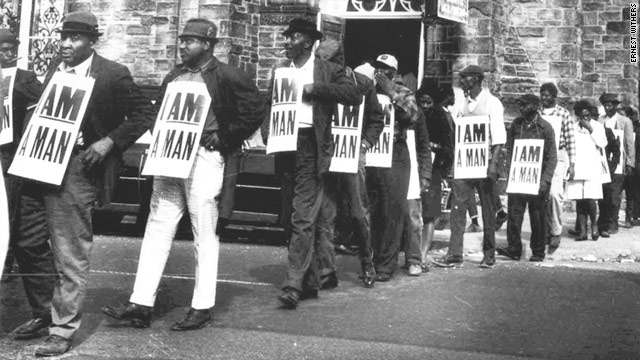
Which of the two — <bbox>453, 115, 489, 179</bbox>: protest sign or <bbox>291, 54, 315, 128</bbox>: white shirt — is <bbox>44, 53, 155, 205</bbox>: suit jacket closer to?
<bbox>291, 54, 315, 128</bbox>: white shirt

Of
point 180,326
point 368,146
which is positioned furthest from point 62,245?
point 368,146

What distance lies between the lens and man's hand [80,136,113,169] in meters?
6.52

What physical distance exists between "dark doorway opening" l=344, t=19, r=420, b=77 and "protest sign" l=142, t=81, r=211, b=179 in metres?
10.8

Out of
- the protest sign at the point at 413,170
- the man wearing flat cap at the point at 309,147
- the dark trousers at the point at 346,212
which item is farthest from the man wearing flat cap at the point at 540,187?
the man wearing flat cap at the point at 309,147

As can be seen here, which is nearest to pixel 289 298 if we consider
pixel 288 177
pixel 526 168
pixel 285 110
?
pixel 288 177

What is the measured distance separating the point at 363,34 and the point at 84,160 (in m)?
12.4

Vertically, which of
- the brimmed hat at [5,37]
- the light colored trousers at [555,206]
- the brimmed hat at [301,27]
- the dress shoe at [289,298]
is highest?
the brimmed hat at [301,27]

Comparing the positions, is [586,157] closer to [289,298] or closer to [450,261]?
[450,261]

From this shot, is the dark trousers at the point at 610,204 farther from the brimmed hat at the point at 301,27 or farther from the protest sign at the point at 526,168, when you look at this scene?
the brimmed hat at the point at 301,27

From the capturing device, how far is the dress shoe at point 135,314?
278 inches

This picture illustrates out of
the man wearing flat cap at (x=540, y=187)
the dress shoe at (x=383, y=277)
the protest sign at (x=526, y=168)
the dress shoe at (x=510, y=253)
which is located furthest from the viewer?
the dress shoe at (x=510, y=253)

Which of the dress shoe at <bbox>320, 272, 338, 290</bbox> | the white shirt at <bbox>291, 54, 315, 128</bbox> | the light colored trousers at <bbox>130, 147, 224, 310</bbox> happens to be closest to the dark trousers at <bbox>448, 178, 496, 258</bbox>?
the dress shoe at <bbox>320, 272, 338, 290</bbox>

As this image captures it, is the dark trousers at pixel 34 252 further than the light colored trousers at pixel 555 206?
No

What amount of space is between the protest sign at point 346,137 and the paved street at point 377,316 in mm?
1108
